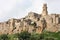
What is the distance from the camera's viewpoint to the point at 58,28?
124438mm

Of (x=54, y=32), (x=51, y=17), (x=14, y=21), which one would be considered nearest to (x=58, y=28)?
(x=54, y=32)

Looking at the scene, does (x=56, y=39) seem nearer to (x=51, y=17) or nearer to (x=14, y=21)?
(x=51, y=17)

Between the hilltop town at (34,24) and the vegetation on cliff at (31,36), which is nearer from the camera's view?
the vegetation on cliff at (31,36)

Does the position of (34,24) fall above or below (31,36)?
above

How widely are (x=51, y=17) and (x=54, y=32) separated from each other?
13400 millimetres

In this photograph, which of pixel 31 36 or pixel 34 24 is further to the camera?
pixel 34 24

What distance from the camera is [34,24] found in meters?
137

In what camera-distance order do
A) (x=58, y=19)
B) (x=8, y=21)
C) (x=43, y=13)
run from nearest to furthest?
1. (x=58, y=19)
2. (x=43, y=13)
3. (x=8, y=21)

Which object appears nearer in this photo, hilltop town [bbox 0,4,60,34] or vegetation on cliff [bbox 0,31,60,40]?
vegetation on cliff [bbox 0,31,60,40]

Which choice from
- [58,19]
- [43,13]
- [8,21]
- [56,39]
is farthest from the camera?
[8,21]

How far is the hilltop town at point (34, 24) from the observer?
129 meters

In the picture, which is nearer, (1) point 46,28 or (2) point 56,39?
(2) point 56,39

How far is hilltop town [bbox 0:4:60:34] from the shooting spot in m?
129

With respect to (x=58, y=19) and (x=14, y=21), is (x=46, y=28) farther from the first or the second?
(x=14, y=21)
